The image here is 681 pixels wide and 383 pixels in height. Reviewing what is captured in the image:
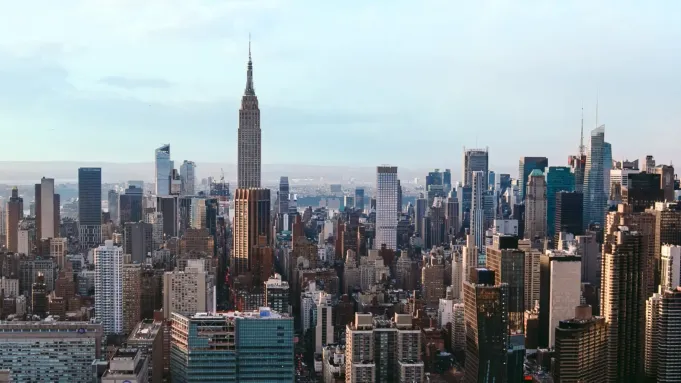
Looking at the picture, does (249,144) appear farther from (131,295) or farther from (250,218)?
(131,295)

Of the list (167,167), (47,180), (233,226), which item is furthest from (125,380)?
(233,226)

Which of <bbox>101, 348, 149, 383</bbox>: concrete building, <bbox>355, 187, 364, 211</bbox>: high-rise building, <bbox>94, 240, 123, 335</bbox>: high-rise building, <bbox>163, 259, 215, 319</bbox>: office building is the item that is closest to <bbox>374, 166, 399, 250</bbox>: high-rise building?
<bbox>355, 187, 364, 211</bbox>: high-rise building

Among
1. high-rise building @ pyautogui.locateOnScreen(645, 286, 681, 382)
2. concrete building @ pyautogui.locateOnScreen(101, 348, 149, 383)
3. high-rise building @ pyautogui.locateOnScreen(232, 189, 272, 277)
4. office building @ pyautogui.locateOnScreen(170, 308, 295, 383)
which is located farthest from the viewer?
high-rise building @ pyautogui.locateOnScreen(232, 189, 272, 277)

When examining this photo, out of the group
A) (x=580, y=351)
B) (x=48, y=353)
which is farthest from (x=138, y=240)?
(x=580, y=351)

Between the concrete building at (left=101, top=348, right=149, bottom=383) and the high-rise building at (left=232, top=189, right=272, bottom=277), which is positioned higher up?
the high-rise building at (left=232, top=189, right=272, bottom=277)

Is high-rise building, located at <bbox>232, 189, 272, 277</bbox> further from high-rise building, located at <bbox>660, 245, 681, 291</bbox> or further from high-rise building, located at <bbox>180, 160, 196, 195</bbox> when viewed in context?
high-rise building, located at <bbox>660, 245, 681, 291</bbox>

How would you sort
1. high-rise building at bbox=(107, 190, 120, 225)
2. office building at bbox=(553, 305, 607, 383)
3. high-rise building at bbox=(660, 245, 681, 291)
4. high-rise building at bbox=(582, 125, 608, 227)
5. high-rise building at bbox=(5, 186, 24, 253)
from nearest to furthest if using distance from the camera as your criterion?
office building at bbox=(553, 305, 607, 383)
high-rise building at bbox=(660, 245, 681, 291)
high-rise building at bbox=(5, 186, 24, 253)
high-rise building at bbox=(107, 190, 120, 225)
high-rise building at bbox=(582, 125, 608, 227)

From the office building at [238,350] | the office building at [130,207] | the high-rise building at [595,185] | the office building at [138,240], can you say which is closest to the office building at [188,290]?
the office building at [138,240]

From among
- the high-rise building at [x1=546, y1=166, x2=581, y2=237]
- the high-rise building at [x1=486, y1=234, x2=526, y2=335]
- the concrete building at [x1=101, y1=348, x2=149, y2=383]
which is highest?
the high-rise building at [x1=546, y1=166, x2=581, y2=237]

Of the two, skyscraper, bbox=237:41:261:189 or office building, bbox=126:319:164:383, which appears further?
skyscraper, bbox=237:41:261:189
